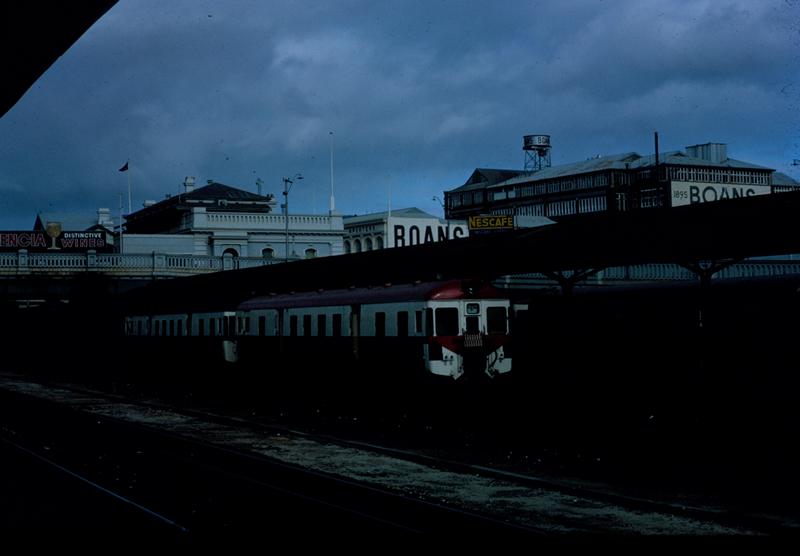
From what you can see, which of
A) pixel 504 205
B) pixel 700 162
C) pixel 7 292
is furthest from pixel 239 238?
pixel 700 162

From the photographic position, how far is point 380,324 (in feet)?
90.8

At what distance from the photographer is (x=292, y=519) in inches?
504

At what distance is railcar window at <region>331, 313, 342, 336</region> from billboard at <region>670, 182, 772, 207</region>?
121ft

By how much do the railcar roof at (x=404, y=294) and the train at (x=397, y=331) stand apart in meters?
0.03

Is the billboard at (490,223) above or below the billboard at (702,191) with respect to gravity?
below

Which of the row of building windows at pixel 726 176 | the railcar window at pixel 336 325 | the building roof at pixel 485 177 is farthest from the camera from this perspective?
the building roof at pixel 485 177

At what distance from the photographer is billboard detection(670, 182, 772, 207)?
7006 centimetres

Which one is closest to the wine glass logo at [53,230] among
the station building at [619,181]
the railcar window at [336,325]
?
the station building at [619,181]

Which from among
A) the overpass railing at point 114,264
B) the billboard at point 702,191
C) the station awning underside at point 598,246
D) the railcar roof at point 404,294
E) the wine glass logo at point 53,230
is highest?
the billboard at point 702,191

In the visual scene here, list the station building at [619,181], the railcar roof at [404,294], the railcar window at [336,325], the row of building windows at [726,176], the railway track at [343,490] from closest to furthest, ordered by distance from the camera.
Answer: the railway track at [343,490] < the railcar roof at [404,294] < the railcar window at [336,325] < the station building at [619,181] < the row of building windows at [726,176]

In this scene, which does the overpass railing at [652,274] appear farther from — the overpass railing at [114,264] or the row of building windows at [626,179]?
the row of building windows at [626,179]

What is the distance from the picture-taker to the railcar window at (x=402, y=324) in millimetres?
26797

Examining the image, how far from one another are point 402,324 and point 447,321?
53.7 inches

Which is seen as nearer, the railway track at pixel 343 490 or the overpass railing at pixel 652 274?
the railway track at pixel 343 490
